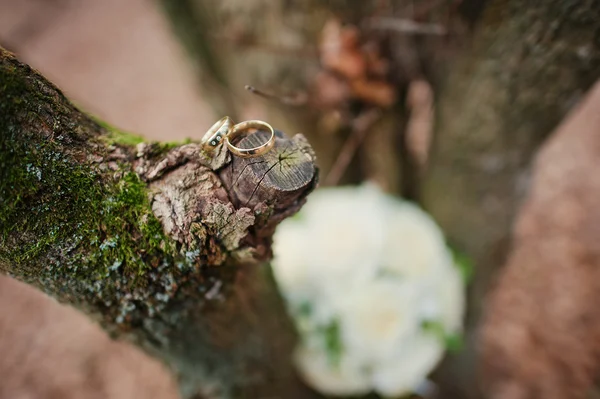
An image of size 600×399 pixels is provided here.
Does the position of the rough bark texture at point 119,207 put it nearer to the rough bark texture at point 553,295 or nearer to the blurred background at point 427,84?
the blurred background at point 427,84

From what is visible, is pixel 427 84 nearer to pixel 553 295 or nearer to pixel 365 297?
pixel 365 297

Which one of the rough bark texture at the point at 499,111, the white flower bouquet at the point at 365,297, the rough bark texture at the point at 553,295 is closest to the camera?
the rough bark texture at the point at 499,111

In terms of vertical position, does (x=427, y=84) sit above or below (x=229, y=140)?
below

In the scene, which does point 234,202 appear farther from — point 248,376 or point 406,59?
point 406,59

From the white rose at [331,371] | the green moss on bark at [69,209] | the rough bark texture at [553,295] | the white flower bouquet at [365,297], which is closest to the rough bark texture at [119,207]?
the green moss on bark at [69,209]

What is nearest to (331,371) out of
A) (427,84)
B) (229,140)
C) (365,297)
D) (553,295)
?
(365,297)

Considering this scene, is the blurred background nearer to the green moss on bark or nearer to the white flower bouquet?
the green moss on bark

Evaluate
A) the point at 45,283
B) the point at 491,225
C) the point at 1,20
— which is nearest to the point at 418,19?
the point at 491,225
